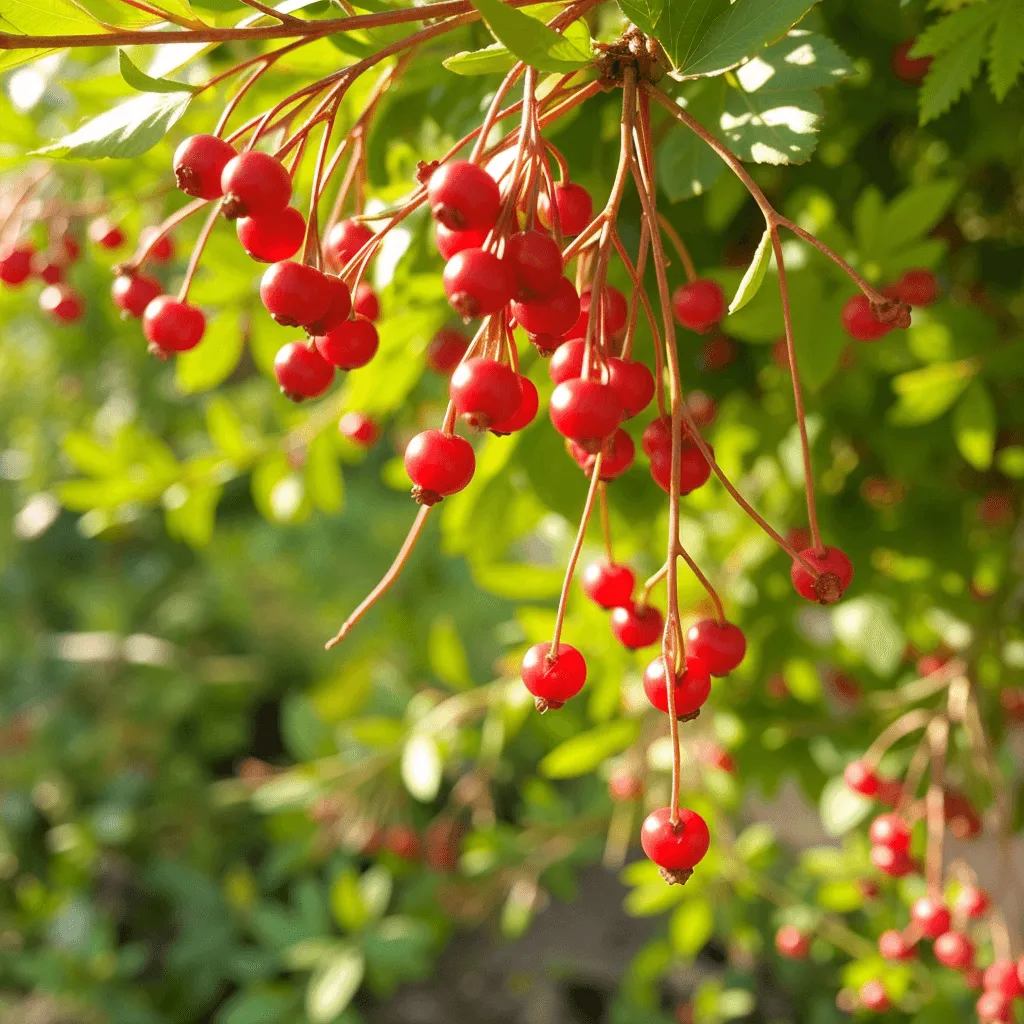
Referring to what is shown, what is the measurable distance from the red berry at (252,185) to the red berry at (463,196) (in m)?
0.11

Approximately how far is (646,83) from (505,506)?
681 mm

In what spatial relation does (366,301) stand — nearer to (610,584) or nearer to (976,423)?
(610,584)

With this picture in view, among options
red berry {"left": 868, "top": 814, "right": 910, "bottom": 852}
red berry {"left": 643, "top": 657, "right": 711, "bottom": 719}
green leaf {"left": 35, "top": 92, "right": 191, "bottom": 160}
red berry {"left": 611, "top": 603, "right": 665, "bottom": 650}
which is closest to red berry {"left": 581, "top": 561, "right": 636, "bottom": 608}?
red berry {"left": 611, "top": 603, "right": 665, "bottom": 650}

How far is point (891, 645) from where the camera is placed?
122 centimetres

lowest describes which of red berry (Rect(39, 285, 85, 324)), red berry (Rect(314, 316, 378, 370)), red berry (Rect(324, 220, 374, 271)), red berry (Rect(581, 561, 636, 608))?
red berry (Rect(581, 561, 636, 608))

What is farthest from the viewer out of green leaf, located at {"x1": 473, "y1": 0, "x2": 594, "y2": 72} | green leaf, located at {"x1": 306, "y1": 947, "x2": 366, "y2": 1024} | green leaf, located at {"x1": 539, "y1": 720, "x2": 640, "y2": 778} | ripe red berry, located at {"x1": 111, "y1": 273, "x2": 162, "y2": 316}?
green leaf, located at {"x1": 306, "y1": 947, "x2": 366, "y2": 1024}

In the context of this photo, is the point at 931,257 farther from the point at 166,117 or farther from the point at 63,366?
the point at 63,366

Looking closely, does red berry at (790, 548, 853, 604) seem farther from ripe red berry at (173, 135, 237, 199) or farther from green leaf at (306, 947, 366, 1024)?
green leaf at (306, 947, 366, 1024)

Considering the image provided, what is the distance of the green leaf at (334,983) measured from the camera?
1.89 m

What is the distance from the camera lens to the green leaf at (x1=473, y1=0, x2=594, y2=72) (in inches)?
17.2

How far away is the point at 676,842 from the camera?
1.72 feet


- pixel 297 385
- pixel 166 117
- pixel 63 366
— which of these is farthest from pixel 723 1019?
pixel 63 366

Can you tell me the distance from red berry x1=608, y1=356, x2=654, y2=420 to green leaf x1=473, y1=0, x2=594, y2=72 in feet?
0.47

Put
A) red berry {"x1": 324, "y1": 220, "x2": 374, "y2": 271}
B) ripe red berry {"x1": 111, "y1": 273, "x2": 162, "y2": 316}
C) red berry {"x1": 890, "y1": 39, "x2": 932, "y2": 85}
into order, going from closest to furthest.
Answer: red berry {"x1": 324, "y1": 220, "x2": 374, "y2": 271}, ripe red berry {"x1": 111, "y1": 273, "x2": 162, "y2": 316}, red berry {"x1": 890, "y1": 39, "x2": 932, "y2": 85}
